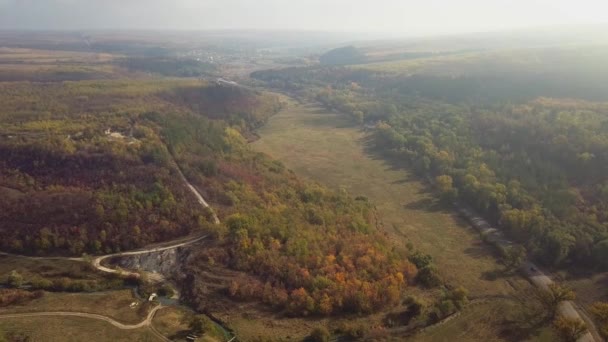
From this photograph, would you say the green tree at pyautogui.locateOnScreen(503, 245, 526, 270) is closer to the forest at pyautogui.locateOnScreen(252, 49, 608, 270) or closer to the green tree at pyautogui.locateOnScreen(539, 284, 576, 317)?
the forest at pyautogui.locateOnScreen(252, 49, 608, 270)

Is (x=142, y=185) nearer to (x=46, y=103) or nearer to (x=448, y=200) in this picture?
(x=448, y=200)

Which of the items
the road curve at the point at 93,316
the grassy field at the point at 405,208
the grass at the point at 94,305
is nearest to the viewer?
the road curve at the point at 93,316

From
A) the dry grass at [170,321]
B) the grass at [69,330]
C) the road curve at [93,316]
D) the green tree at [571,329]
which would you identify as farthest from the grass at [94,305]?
the green tree at [571,329]

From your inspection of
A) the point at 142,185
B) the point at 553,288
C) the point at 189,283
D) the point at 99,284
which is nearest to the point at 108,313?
the point at 99,284

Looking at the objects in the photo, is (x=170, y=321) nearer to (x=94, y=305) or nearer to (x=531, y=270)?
(x=94, y=305)

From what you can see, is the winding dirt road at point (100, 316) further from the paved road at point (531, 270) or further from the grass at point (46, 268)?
the paved road at point (531, 270)

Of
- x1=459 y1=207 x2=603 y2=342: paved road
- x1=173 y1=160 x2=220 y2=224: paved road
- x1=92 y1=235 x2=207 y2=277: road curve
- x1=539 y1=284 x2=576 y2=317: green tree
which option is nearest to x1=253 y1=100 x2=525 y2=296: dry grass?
x1=459 y1=207 x2=603 y2=342: paved road

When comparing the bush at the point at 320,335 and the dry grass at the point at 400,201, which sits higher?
the dry grass at the point at 400,201
